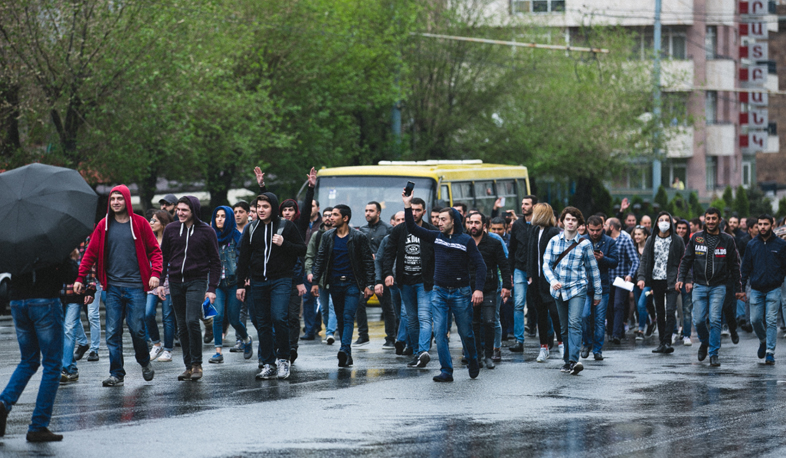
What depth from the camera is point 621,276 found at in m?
16.1

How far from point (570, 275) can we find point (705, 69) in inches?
2173

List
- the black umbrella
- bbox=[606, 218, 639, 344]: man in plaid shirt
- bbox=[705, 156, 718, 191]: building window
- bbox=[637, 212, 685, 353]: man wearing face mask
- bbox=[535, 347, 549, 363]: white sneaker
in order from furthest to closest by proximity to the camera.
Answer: bbox=[705, 156, 718, 191]: building window
bbox=[606, 218, 639, 344]: man in plaid shirt
bbox=[637, 212, 685, 353]: man wearing face mask
bbox=[535, 347, 549, 363]: white sneaker
the black umbrella

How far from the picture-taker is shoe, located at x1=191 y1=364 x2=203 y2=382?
10.9 metres

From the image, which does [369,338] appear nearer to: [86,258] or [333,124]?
[86,258]

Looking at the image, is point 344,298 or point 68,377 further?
point 344,298

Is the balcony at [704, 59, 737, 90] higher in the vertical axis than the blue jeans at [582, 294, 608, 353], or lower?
higher

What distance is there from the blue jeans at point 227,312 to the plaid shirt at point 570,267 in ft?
12.1

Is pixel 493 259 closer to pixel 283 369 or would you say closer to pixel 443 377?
pixel 443 377

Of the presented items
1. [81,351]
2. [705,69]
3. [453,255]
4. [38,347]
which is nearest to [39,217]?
[38,347]

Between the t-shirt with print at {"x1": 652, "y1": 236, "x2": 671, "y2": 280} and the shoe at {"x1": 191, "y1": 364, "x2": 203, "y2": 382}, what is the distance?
6884mm

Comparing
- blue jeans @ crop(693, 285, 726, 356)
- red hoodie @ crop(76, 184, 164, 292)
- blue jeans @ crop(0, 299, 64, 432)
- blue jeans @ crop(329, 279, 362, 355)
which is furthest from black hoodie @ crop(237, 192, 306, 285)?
blue jeans @ crop(693, 285, 726, 356)

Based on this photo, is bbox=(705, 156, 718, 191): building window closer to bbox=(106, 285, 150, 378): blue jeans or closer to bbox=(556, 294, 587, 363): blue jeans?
bbox=(556, 294, 587, 363): blue jeans

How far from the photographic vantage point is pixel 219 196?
34.1m

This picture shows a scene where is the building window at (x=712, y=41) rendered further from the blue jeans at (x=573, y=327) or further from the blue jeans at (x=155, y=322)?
the blue jeans at (x=155, y=322)
